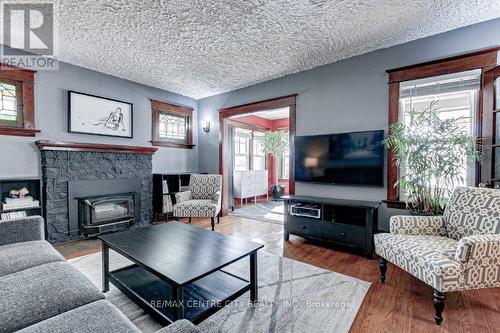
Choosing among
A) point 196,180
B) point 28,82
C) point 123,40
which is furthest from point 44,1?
point 196,180

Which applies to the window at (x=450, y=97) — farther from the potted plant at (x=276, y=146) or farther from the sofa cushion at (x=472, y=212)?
the potted plant at (x=276, y=146)

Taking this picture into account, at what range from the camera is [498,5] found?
7.18 feet

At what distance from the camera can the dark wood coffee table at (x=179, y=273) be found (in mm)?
1439

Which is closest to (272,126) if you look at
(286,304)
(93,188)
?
(93,188)

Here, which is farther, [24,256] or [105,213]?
[105,213]

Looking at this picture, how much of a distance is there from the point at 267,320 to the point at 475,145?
263 cm

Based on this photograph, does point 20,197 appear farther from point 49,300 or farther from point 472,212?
point 472,212

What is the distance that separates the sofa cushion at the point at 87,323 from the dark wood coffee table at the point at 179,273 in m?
0.36

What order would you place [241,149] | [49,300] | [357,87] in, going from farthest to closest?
[241,149], [357,87], [49,300]

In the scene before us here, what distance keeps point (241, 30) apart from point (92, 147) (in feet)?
9.05

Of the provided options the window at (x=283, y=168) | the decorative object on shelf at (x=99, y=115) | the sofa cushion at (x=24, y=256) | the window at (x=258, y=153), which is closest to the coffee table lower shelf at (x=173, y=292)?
the sofa cushion at (x=24, y=256)

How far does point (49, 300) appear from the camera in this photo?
114 centimetres

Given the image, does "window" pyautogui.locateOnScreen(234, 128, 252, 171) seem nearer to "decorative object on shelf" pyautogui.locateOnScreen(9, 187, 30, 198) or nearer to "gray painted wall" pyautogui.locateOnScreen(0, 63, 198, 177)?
"gray painted wall" pyautogui.locateOnScreen(0, 63, 198, 177)

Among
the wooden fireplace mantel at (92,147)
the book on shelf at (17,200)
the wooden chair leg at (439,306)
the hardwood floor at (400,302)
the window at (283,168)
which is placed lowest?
the hardwood floor at (400,302)
